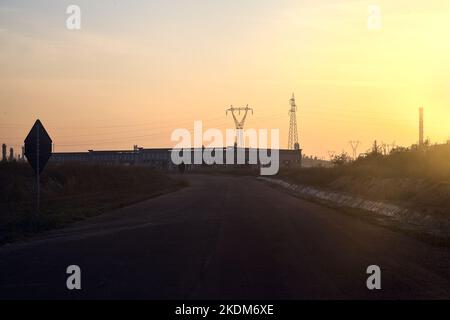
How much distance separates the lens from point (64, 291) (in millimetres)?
11945

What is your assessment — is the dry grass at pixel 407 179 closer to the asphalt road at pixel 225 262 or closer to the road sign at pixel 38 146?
the asphalt road at pixel 225 262

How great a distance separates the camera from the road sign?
29.3 meters

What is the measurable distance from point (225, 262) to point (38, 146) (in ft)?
52.5

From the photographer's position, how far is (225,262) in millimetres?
15367

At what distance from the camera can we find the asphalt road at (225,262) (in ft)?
39.2

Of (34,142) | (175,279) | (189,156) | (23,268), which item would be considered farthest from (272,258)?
(189,156)

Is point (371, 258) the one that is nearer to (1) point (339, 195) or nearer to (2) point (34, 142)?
(2) point (34, 142)

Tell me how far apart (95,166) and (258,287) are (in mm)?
66920

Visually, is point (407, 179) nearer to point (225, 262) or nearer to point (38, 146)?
point (38, 146)

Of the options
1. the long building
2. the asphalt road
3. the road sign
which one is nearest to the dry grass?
the asphalt road

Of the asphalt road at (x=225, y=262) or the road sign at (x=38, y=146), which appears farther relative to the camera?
the road sign at (x=38, y=146)

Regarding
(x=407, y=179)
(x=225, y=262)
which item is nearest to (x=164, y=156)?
(x=407, y=179)

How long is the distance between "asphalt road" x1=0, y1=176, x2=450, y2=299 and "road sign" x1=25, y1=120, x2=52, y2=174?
4771mm

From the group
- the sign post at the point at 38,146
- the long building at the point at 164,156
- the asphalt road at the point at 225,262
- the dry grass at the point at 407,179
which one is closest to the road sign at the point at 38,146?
the sign post at the point at 38,146
